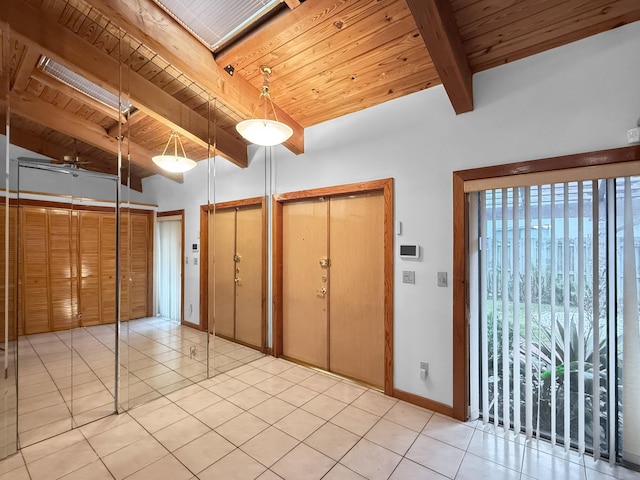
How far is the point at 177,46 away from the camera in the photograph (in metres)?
2.18

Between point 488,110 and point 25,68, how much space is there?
11.4 ft

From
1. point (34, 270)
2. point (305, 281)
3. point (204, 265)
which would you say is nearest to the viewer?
point (34, 270)

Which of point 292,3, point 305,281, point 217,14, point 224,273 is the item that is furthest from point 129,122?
point 305,281

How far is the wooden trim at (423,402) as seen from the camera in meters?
2.38

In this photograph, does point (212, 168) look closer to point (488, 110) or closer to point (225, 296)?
point (225, 296)

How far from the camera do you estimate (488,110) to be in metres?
2.22

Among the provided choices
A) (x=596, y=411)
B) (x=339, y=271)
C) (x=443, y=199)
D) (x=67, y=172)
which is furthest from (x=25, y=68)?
(x=596, y=411)

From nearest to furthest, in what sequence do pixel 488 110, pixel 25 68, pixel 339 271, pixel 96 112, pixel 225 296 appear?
pixel 25 68
pixel 488 110
pixel 96 112
pixel 339 271
pixel 225 296

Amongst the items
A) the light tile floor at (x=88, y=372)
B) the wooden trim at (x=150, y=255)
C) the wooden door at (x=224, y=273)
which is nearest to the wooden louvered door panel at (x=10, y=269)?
the light tile floor at (x=88, y=372)

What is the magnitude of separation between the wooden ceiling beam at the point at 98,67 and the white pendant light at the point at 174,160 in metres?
0.11

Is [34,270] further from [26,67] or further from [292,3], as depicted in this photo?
[292,3]

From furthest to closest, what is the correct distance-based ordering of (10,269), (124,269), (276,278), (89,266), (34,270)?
(276,278) < (124,269) < (89,266) < (34,270) < (10,269)

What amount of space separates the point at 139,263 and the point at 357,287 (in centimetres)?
215

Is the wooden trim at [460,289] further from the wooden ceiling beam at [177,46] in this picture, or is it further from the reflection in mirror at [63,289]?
the reflection in mirror at [63,289]
